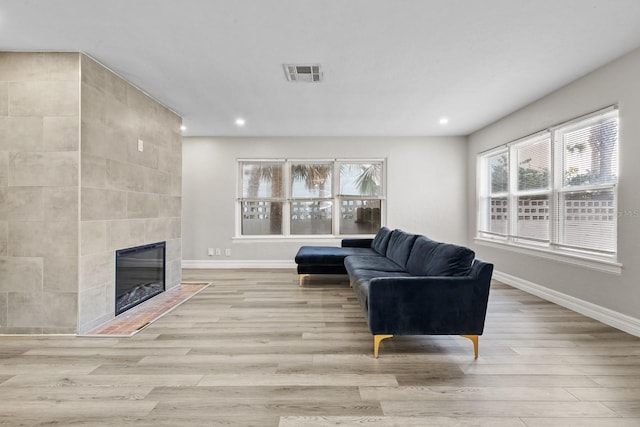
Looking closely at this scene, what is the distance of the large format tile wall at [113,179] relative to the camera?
9.91 ft

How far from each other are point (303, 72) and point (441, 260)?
A: 231 cm

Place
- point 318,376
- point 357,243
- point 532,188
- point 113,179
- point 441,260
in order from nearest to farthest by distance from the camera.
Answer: point 318,376
point 441,260
point 113,179
point 532,188
point 357,243

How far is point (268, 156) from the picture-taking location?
20.6 feet

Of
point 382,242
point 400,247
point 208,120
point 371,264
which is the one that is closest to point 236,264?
point 208,120

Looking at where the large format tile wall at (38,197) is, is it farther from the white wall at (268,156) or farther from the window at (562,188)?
the window at (562,188)

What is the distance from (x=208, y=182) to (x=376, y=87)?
3.83 m

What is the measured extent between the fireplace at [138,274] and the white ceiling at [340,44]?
1.95 metres

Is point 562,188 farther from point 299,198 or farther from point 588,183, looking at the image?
point 299,198

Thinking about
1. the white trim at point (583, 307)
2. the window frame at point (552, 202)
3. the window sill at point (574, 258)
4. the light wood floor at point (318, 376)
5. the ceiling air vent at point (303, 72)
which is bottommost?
the light wood floor at point (318, 376)

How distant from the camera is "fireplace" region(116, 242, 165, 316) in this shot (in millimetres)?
3559

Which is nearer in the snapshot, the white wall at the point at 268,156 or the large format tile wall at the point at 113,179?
the large format tile wall at the point at 113,179

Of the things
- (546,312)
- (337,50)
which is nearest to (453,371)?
(546,312)

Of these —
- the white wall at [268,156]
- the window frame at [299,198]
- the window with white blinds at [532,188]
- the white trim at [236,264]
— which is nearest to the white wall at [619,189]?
the window with white blinds at [532,188]

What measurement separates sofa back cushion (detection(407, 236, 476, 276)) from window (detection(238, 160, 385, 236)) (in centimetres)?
298
